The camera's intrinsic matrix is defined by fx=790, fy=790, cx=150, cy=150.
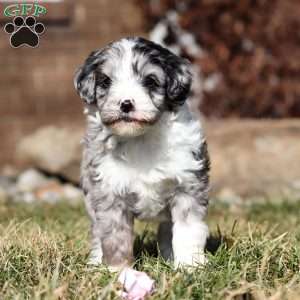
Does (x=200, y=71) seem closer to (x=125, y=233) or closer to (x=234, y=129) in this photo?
(x=234, y=129)

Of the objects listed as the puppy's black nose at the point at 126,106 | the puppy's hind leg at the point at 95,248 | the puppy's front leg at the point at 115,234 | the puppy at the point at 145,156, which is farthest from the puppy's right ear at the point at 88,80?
the puppy's hind leg at the point at 95,248

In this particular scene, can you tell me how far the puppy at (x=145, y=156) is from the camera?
4.80m

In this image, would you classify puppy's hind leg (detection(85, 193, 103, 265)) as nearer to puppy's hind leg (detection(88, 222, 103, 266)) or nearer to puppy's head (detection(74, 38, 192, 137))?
puppy's hind leg (detection(88, 222, 103, 266))

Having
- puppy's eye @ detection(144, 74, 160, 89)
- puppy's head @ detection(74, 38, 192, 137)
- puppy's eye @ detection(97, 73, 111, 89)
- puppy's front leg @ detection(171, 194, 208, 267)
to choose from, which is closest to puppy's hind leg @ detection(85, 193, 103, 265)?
puppy's front leg @ detection(171, 194, 208, 267)

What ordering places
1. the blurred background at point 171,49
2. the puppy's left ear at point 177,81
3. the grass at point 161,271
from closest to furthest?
the grass at point 161,271
the puppy's left ear at point 177,81
the blurred background at point 171,49

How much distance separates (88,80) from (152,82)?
43 cm

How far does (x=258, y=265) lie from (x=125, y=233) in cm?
87

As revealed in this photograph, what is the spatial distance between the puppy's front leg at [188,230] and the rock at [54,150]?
580cm

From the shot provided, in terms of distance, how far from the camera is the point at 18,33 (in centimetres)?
766

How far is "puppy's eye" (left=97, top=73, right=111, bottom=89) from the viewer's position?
4.85 meters

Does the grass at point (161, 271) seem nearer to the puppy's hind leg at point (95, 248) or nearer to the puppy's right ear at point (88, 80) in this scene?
the puppy's hind leg at point (95, 248)

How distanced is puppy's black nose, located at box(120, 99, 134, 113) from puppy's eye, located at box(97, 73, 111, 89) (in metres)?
0.33

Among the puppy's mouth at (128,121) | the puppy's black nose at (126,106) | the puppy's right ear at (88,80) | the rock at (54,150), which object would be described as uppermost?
the puppy's right ear at (88,80)

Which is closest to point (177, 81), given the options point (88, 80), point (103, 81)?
point (103, 81)
